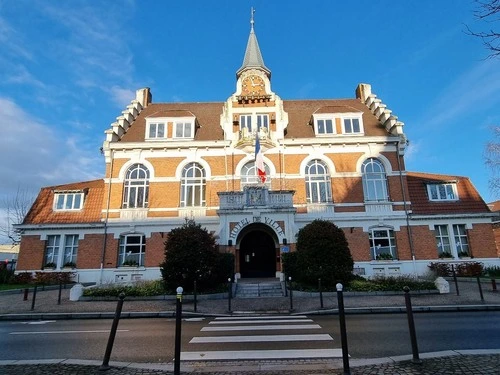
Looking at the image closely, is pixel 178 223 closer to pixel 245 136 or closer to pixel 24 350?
pixel 245 136

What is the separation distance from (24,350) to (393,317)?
33.9 feet

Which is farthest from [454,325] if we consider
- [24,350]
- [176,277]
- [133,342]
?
[176,277]

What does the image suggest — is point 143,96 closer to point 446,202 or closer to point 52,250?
point 52,250

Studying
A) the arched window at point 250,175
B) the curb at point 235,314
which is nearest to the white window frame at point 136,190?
the arched window at point 250,175

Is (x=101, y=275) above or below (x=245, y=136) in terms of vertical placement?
below

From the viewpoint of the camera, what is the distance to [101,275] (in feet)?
70.2

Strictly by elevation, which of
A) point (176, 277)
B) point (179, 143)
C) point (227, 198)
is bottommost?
point (176, 277)

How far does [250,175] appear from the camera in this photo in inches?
904

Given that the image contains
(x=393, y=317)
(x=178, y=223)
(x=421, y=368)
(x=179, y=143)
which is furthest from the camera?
(x=179, y=143)

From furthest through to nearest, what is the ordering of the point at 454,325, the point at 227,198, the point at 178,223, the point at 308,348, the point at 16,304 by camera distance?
the point at 178,223 → the point at 227,198 → the point at 16,304 → the point at 454,325 → the point at 308,348

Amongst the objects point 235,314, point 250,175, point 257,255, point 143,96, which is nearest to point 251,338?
point 235,314

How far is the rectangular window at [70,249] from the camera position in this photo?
22.2 m

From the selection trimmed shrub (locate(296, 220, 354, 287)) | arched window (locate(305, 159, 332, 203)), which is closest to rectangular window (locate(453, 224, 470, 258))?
arched window (locate(305, 159, 332, 203))

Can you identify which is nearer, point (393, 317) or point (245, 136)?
point (393, 317)
